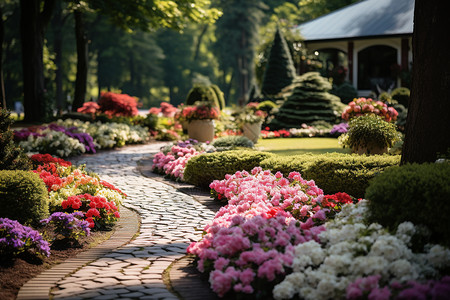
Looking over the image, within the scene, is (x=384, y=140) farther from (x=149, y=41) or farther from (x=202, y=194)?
(x=149, y=41)

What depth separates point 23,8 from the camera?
63.7 ft

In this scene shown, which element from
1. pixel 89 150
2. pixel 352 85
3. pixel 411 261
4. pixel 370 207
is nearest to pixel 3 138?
pixel 370 207

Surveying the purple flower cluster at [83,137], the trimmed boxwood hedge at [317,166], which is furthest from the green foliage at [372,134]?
the purple flower cluster at [83,137]

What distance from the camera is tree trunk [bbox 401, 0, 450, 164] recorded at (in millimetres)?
6012

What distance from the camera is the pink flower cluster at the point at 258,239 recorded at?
4.31m

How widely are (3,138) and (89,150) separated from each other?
790 cm

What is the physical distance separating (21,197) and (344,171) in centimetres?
458

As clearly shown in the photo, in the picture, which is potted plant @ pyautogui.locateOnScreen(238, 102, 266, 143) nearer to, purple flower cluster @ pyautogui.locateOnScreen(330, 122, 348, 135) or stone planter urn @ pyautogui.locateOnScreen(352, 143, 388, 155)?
purple flower cluster @ pyautogui.locateOnScreen(330, 122, 348, 135)

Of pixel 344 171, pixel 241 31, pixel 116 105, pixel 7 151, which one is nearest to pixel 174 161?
pixel 7 151

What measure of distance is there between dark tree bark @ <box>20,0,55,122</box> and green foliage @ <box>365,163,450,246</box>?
57.9 feet

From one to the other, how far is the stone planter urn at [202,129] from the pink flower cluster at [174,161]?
4.24 metres

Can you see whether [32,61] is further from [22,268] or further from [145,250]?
[22,268]

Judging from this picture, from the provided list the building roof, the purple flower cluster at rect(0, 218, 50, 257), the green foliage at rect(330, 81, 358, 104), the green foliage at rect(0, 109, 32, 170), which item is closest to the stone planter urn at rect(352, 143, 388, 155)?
the green foliage at rect(0, 109, 32, 170)

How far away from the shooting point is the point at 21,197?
607cm
